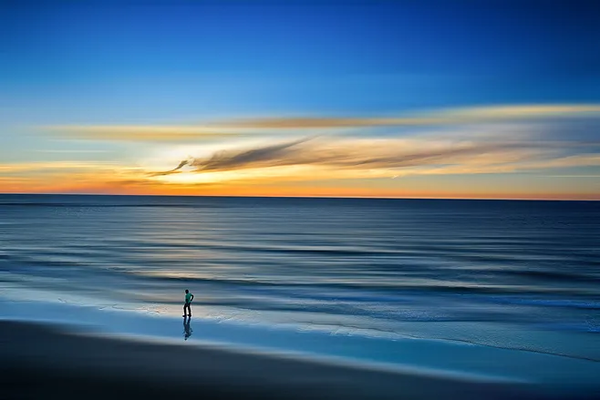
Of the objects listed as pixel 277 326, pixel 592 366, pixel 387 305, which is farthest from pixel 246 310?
pixel 592 366

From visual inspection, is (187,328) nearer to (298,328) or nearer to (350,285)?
(298,328)

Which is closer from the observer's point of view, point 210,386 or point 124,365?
point 210,386

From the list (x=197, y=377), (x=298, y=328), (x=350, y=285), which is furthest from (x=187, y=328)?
(x=350, y=285)

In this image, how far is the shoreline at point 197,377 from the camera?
16.1 m

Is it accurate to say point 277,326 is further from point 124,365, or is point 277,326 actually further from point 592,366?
point 592,366

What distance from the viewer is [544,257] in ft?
196

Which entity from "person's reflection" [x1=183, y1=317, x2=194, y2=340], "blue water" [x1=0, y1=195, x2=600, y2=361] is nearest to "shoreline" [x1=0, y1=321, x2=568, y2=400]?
"person's reflection" [x1=183, y1=317, x2=194, y2=340]

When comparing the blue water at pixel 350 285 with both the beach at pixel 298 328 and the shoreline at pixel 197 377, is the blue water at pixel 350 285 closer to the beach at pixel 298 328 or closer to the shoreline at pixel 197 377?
the beach at pixel 298 328

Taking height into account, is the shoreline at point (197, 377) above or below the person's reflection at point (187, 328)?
below

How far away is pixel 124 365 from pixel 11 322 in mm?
8670

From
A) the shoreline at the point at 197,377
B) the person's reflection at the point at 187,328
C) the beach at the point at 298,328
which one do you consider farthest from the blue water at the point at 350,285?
the shoreline at the point at 197,377

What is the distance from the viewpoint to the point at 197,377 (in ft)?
56.8

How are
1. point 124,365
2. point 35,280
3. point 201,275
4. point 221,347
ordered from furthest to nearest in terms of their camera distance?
point 201,275 < point 35,280 < point 221,347 < point 124,365

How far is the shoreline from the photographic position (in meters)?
16.1
